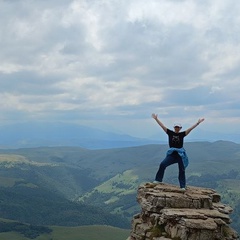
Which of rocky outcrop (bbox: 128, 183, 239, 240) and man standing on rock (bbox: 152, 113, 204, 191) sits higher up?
man standing on rock (bbox: 152, 113, 204, 191)

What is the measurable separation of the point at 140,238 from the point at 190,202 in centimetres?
702

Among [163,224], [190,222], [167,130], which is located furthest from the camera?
[167,130]

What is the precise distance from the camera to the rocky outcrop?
37719 mm

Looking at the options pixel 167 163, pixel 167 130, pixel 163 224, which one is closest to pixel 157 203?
pixel 163 224

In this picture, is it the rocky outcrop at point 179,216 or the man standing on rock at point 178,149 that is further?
the man standing on rock at point 178,149

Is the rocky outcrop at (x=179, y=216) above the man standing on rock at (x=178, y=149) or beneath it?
beneath

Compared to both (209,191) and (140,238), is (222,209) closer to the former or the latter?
(209,191)

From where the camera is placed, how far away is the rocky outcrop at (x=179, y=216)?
37719mm

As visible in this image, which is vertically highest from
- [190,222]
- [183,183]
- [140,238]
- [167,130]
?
[167,130]

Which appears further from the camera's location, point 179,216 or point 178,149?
point 178,149

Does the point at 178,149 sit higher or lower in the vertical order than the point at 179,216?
higher

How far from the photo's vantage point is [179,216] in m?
38.8

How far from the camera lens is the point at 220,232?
3888 cm

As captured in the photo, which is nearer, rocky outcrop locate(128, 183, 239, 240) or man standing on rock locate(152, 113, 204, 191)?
rocky outcrop locate(128, 183, 239, 240)
